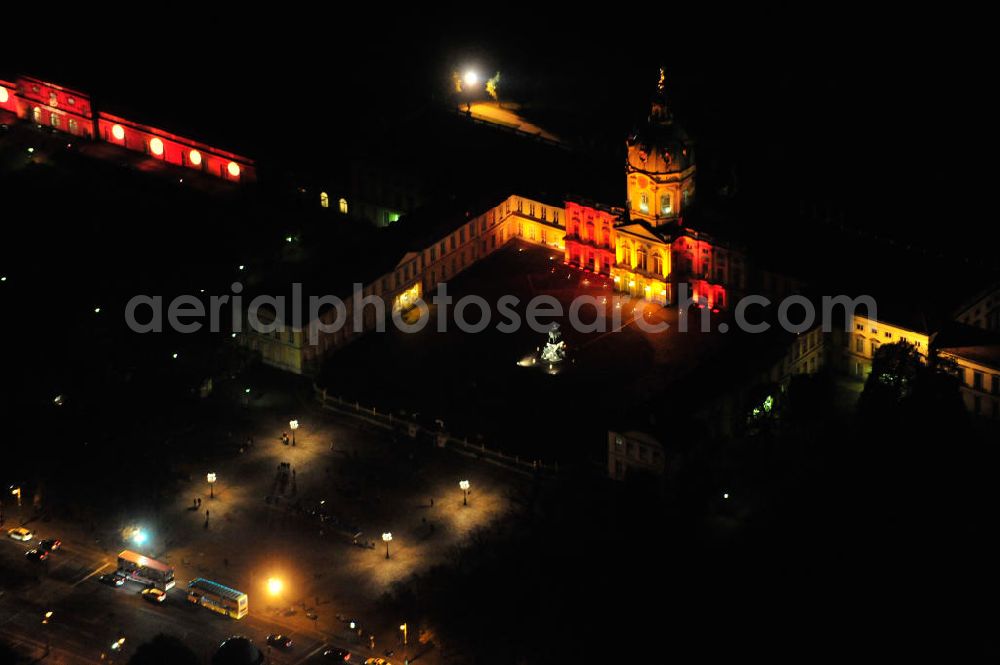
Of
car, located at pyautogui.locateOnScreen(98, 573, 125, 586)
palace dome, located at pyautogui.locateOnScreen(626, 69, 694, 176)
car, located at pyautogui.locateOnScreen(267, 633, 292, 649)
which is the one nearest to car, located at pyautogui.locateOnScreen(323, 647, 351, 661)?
car, located at pyautogui.locateOnScreen(267, 633, 292, 649)

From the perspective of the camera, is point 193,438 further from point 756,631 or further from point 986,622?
point 986,622

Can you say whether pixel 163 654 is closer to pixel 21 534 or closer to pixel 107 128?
pixel 21 534

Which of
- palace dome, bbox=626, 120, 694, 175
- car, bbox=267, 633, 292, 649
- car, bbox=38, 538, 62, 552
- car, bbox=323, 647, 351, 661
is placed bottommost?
car, bbox=323, 647, 351, 661

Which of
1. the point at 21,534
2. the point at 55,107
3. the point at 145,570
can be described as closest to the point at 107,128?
the point at 55,107

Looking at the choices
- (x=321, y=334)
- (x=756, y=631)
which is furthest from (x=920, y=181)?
(x=756, y=631)

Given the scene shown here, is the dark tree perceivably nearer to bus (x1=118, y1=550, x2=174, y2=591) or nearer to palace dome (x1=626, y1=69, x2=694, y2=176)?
bus (x1=118, y1=550, x2=174, y2=591)

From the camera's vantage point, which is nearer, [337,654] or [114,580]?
[337,654]
